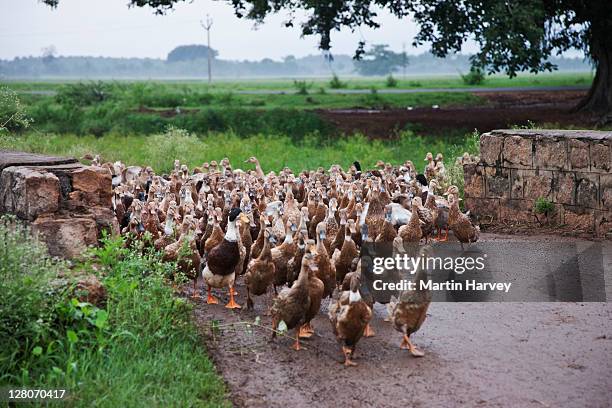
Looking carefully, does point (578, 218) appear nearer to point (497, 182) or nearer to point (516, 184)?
point (516, 184)

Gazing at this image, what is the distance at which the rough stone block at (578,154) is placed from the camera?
1040 cm

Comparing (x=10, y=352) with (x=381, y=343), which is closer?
(x=10, y=352)

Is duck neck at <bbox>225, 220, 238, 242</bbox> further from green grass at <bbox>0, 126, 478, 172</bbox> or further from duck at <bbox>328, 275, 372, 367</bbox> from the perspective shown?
green grass at <bbox>0, 126, 478, 172</bbox>

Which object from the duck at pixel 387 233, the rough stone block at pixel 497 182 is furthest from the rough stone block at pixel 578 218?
the duck at pixel 387 233

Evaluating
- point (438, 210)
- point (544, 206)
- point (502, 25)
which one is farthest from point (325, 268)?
point (502, 25)

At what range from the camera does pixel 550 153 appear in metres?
10.7

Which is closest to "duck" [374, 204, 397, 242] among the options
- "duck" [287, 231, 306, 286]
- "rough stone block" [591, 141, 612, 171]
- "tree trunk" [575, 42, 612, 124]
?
"duck" [287, 231, 306, 286]

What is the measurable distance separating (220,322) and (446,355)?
83.3 inches

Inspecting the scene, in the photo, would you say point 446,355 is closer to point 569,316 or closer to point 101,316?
point 569,316

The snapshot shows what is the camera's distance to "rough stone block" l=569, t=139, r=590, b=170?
1040 cm

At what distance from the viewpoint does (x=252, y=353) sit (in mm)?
6641

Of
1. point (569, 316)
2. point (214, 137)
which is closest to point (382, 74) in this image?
point (214, 137)

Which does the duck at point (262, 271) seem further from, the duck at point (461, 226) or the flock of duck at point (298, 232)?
the duck at point (461, 226)

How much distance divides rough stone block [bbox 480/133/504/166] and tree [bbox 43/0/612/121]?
6.63 metres
